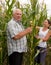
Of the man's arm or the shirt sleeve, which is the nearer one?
the man's arm

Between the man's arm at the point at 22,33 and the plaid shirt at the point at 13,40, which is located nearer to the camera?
the man's arm at the point at 22,33

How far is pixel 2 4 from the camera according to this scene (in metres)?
5.22

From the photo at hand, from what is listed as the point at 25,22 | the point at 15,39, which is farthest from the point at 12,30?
the point at 25,22

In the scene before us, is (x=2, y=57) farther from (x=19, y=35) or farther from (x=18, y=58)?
(x=19, y=35)

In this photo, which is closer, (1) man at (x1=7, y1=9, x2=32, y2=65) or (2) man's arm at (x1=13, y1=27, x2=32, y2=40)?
(2) man's arm at (x1=13, y1=27, x2=32, y2=40)

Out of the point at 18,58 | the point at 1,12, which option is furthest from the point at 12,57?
the point at 1,12

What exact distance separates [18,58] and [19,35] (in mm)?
436

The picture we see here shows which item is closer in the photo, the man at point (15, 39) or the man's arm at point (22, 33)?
the man's arm at point (22, 33)

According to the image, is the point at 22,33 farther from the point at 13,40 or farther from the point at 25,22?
the point at 25,22

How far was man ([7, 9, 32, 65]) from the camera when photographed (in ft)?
13.5

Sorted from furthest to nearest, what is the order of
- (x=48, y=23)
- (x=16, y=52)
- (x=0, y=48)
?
1. (x=48, y=23)
2. (x=0, y=48)
3. (x=16, y=52)

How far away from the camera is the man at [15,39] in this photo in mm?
4113

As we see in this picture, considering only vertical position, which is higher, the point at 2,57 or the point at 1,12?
the point at 1,12

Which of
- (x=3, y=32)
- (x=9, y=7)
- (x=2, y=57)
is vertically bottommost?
(x=2, y=57)
